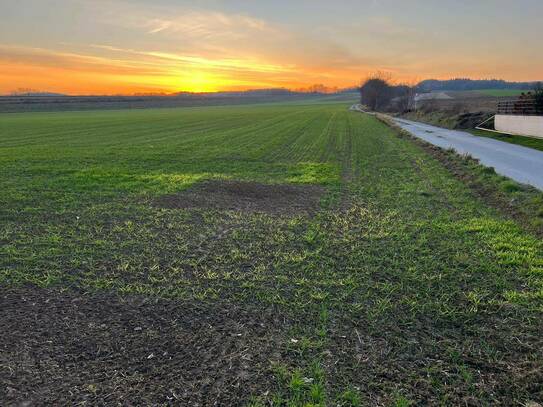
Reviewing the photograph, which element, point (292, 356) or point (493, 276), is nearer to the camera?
point (292, 356)

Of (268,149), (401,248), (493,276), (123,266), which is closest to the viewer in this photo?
(493,276)

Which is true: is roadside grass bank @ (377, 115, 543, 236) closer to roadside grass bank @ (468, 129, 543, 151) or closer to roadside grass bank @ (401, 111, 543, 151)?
roadside grass bank @ (468, 129, 543, 151)

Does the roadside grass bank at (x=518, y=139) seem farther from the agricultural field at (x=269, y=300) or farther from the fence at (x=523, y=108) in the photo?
the agricultural field at (x=269, y=300)

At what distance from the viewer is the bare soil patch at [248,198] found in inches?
392

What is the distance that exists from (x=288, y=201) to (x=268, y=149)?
11.3 metres

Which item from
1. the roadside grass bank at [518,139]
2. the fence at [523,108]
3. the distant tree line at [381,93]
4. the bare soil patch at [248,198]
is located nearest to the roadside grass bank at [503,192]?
the bare soil patch at [248,198]

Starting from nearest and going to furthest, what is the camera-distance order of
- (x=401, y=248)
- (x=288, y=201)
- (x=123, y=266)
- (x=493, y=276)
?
(x=493, y=276)
(x=123, y=266)
(x=401, y=248)
(x=288, y=201)

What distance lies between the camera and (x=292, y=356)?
411 cm

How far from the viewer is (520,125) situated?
84.9 feet

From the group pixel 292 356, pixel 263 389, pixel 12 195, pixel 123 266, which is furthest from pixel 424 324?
pixel 12 195

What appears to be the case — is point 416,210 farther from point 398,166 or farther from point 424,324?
point 398,166

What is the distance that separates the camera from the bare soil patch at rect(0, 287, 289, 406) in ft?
11.9

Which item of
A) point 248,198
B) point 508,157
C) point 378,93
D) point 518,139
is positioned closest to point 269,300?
point 248,198

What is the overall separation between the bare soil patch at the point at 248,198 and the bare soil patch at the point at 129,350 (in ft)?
15.8
